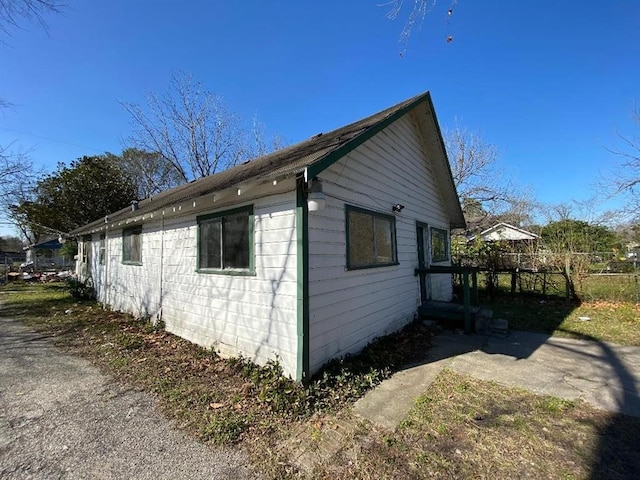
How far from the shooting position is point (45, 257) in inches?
1704

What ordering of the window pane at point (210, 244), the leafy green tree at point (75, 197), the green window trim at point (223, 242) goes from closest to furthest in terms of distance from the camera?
the green window trim at point (223, 242) → the window pane at point (210, 244) → the leafy green tree at point (75, 197)

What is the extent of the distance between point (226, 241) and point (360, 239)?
233cm

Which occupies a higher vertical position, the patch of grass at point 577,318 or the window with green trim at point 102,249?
the window with green trim at point 102,249

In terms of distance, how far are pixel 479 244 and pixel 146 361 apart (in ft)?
40.7

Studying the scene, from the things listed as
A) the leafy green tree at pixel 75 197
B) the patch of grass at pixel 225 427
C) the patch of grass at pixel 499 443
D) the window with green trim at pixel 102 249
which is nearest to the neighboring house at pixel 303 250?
the patch of grass at pixel 225 427

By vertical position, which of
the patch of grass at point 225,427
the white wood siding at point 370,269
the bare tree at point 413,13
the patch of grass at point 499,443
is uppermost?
the bare tree at point 413,13

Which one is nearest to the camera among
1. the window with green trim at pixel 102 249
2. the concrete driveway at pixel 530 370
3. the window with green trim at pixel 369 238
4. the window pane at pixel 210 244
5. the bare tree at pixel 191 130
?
the concrete driveway at pixel 530 370

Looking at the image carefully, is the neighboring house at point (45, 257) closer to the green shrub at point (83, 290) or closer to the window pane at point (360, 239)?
the green shrub at point (83, 290)

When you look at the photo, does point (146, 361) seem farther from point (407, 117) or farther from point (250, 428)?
point (407, 117)

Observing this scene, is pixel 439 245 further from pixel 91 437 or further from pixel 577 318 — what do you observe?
pixel 91 437

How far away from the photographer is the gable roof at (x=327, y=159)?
13.9ft

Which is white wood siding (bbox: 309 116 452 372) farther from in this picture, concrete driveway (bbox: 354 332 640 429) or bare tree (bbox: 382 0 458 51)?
bare tree (bbox: 382 0 458 51)

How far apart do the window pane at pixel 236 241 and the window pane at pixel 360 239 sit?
5.57 feet

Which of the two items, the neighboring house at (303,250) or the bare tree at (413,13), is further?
the neighboring house at (303,250)
